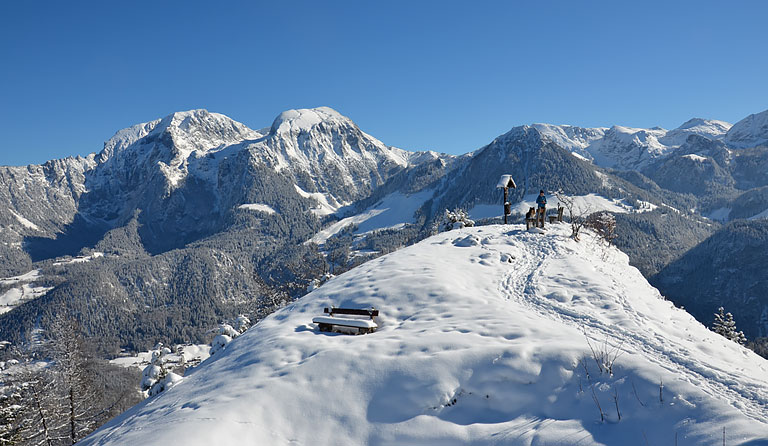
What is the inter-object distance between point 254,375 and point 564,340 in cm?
838

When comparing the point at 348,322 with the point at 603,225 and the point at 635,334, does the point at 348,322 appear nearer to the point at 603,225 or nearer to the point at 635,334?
the point at 635,334

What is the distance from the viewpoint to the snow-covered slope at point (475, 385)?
696cm

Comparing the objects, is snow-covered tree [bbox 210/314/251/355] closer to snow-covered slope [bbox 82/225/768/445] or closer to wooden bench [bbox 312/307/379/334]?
snow-covered slope [bbox 82/225/768/445]

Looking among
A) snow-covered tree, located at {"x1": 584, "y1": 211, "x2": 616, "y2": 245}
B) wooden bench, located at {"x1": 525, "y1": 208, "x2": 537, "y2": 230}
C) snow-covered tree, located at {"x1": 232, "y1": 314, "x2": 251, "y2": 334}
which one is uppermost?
wooden bench, located at {"x1": 525, "y1": 208, "x2": 537, "y2": 230}

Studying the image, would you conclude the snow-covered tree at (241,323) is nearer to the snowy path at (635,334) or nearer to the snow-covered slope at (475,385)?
the snow-covered slope at (475,385)

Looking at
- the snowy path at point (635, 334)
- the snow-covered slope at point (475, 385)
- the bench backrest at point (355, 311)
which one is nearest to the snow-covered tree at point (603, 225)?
the snowy path at point (635, 334)

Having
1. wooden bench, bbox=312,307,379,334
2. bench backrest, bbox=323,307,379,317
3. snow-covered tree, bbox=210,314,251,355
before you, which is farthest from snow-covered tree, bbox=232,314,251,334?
wooden bench, bbox=312,307,379,334

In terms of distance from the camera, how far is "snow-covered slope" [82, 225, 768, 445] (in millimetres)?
6957

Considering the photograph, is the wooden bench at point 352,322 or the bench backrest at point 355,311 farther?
the bench backrest at point 355,311

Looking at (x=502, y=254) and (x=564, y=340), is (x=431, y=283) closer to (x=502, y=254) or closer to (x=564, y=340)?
(x=564, y=340)

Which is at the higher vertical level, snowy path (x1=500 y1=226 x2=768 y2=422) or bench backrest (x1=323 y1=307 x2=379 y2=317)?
bench backrest (x1=323 y1=307 x2=379 y2=317)

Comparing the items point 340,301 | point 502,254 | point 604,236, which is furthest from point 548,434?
point 604,236

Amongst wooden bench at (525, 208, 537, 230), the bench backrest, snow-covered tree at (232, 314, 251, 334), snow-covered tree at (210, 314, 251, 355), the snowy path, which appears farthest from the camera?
wooden bench at (525, 208, 537, 230)

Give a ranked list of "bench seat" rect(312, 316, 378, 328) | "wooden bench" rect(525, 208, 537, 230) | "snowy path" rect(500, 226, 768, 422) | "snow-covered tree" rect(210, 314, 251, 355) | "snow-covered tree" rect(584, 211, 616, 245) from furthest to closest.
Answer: "wooden bench" rect(525, 208, 537, 230) → "snow-covered tree" rect(584, 211, 616, 245) → "snow-covered tree" rect(210, 314, 251, 355) → "bench seat" rect(312, 316, 378, 328) → "snowy path" rect(500, 226, 768, 422)
